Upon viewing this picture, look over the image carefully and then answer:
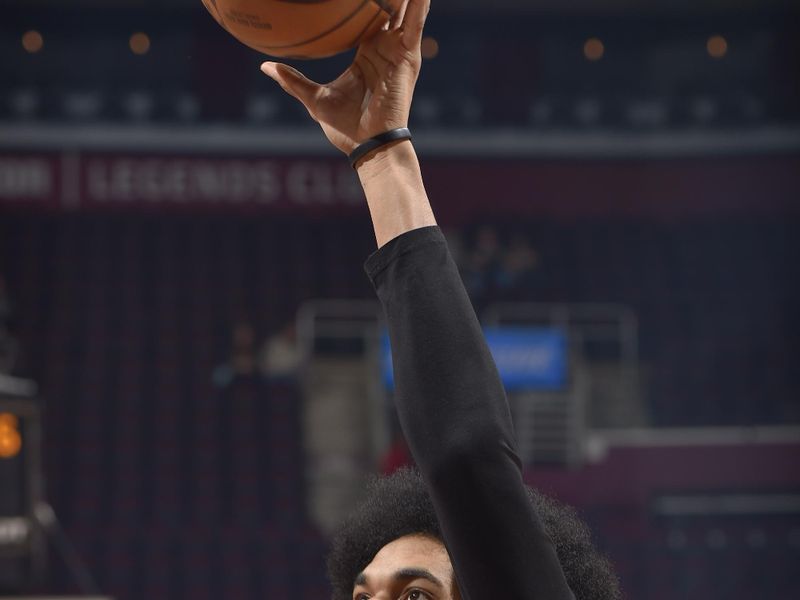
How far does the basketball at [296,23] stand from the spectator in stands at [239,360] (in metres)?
8.35

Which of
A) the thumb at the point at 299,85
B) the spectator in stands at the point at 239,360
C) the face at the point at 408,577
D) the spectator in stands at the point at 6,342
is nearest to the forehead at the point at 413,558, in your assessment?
the face at the point at 408,577

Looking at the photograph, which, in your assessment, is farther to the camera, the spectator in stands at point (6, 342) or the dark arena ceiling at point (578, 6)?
the dark arena ceiling at point (578, 6)

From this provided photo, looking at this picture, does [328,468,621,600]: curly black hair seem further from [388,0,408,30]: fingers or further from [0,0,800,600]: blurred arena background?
[0,0,800,600]: blurred arena background

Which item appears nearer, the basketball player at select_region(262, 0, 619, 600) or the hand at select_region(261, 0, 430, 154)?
the basketball player at select_region(262, 0, 619, 600)

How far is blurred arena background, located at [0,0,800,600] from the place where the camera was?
918 centimetres

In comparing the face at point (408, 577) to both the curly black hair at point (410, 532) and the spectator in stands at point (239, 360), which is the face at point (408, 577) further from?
the spectator in stands at point (239, 360)

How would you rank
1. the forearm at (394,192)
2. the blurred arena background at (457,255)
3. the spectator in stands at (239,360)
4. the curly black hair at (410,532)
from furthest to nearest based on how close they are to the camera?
the spectator in stands at (239,360), the blurred arena background at (457,255), the curly black hair at (410,532), the forearm at (394,192)

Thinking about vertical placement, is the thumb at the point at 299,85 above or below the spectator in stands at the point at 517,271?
below

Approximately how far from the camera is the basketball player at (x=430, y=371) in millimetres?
960

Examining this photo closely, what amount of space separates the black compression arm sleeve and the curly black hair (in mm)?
419

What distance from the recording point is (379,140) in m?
1.15

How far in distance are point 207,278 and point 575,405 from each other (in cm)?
317

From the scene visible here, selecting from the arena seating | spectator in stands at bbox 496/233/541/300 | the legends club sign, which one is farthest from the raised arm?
the legends club sign

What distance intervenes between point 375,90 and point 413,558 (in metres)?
0.50
